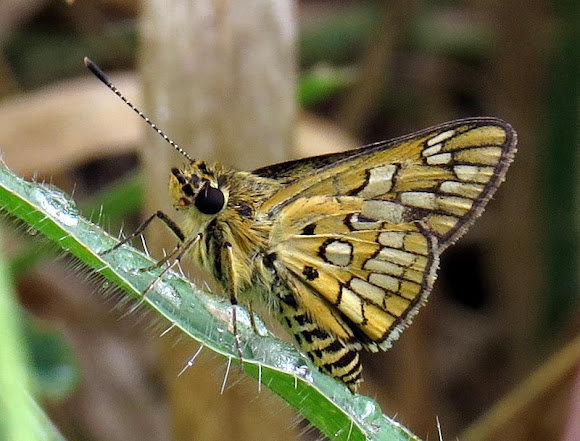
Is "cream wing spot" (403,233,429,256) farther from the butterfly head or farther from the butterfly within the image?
the butterfly head

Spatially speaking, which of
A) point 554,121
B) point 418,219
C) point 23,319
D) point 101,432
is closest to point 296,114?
point 418,219

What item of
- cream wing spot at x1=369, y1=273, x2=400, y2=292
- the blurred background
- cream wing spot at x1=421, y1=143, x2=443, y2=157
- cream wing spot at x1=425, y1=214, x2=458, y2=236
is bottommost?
the blurred background

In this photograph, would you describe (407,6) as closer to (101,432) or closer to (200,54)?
(200,54)

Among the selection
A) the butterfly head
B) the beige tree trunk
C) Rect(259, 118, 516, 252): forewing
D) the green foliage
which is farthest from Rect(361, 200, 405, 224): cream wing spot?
the beige tree trunk

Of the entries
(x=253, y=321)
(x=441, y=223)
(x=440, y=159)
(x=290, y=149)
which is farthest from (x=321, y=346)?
(x=290, y=149)

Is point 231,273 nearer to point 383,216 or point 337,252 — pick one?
point 337,252
